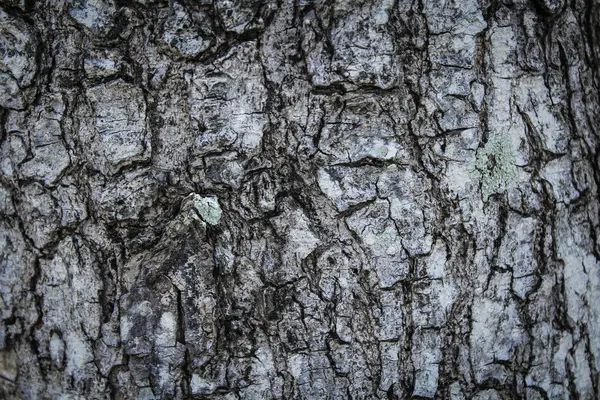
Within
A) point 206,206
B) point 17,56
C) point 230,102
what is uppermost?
point 17,56

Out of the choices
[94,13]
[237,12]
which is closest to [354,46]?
[237,12]

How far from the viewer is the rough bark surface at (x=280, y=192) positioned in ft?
4.20

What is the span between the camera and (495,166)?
136cm

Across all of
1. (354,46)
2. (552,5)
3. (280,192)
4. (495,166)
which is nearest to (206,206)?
(280,192)

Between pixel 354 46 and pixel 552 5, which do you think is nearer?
pixel 354 46

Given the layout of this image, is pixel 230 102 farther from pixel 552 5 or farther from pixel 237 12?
pixel 552 5

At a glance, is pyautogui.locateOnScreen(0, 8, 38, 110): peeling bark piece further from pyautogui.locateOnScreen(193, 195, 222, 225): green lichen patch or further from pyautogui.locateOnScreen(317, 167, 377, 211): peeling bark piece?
pyautogui.locateOnScreen(317, 167, 377, 211): peeling bark piece

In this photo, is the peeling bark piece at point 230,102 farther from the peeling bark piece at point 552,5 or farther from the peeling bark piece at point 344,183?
Result: the peeling bark piece at point 552,5

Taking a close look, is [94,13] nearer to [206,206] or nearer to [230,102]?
[230,102]

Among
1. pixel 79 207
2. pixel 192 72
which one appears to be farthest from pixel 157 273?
pixel 192 72

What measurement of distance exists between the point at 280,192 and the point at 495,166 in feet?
1.81

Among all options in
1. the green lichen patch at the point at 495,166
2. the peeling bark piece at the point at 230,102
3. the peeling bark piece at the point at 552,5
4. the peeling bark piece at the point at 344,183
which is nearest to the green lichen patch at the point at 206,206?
the peeling bark piece at the point at 230,102

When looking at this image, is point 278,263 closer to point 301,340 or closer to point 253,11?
point 301,340

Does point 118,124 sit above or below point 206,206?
above
